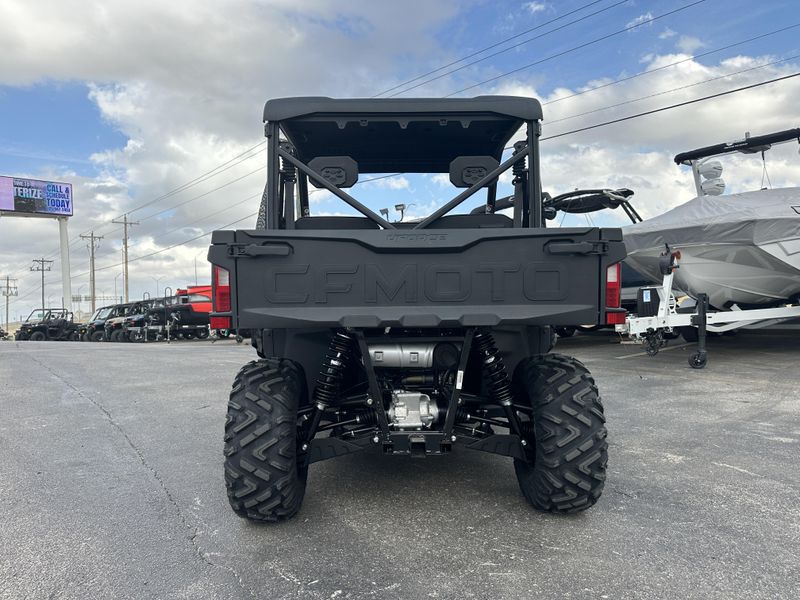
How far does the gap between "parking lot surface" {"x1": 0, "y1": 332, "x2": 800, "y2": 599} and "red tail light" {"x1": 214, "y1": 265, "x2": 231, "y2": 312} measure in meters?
1.28

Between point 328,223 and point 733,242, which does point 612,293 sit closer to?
point 328,223

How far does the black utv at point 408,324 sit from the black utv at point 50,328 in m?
33.6

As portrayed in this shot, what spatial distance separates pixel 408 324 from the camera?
296 cm

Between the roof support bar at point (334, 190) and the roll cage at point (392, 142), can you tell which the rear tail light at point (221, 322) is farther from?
the roof support bar at point (334, 190)

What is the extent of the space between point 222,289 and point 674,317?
28.0 feet

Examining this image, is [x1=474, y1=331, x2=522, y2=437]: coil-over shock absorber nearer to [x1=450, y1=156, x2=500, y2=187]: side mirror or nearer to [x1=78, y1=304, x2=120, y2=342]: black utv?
[x1=450, y1=156, x2=500, y2=187]: side mirror

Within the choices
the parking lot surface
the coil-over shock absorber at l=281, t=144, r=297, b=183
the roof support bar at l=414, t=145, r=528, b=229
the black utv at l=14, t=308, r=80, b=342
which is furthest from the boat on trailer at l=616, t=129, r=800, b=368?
the black utv at l=14, t=308, r=80, b=342

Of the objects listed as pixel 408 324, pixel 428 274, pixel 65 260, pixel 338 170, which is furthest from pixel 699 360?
pixel 65 260

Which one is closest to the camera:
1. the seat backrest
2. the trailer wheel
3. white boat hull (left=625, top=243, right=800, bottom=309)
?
the seat backrest

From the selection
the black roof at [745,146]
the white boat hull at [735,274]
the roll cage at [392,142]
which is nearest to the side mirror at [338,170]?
the roll cage at [392,142]

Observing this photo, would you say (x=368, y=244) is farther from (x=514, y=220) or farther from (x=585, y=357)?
(x=585, y=357)

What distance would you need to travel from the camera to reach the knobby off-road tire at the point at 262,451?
10.3ft

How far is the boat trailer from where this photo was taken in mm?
9430

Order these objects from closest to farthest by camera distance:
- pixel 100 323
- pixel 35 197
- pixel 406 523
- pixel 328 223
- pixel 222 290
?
1. pixel 222 290
2. pixel 406 523
3. pixel 328 223
4. pixel 100 323
5. pixel 35 197
